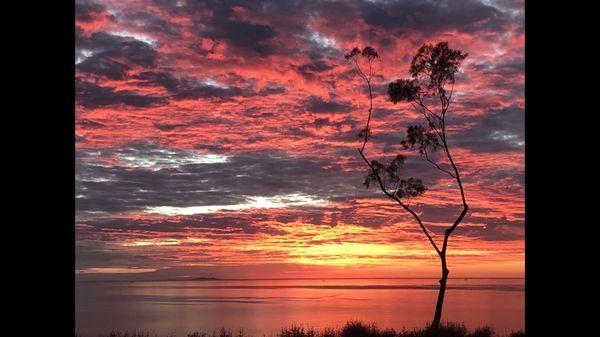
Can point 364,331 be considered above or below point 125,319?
above

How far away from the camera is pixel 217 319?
260ft
